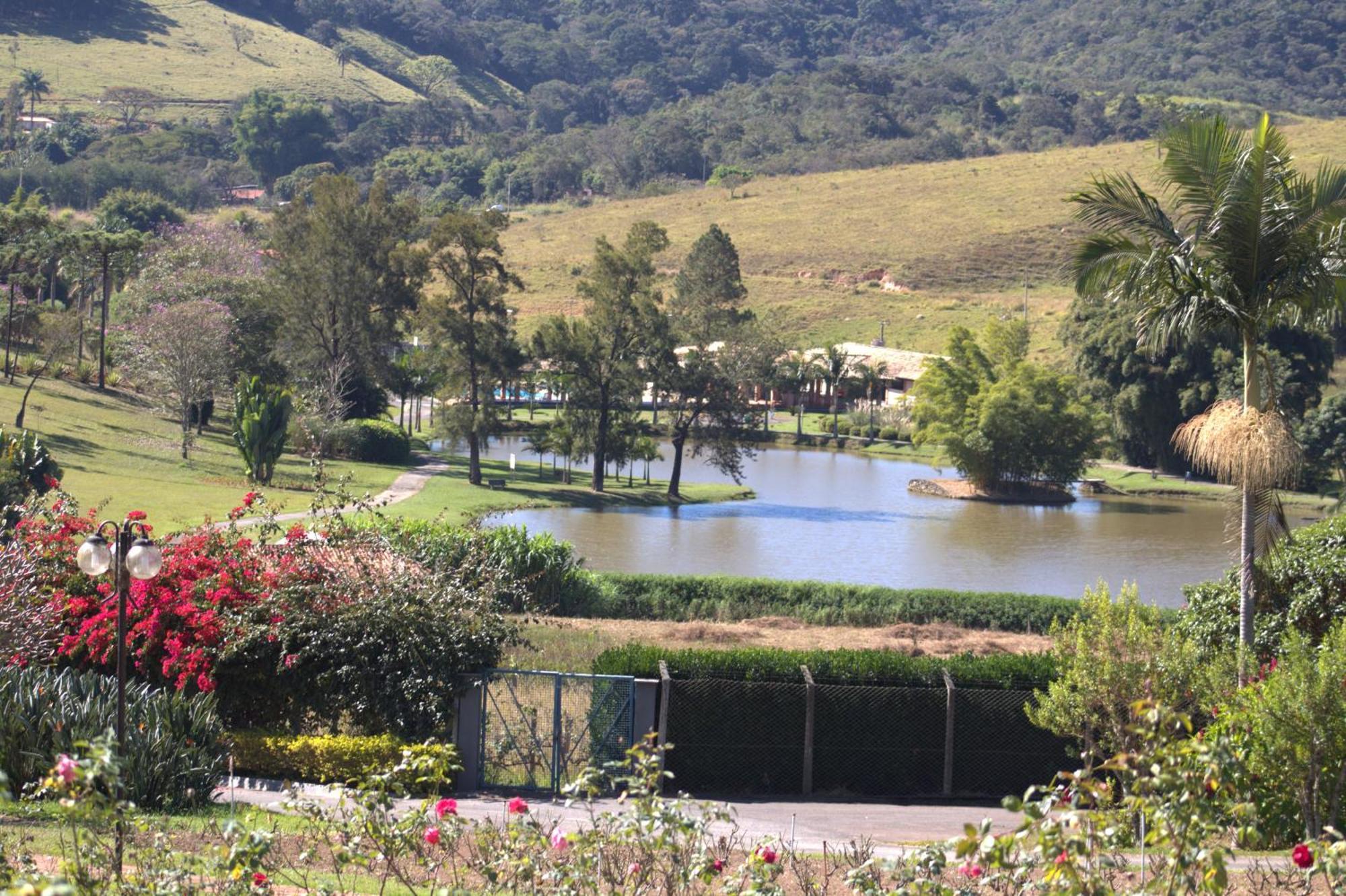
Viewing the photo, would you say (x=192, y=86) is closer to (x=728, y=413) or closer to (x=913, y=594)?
(x=728, y=413)

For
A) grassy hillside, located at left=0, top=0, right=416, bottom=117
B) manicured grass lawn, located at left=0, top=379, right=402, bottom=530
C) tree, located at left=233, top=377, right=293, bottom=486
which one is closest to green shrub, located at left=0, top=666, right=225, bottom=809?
manicured grass lawn, located at left=0, top=379, right=402, bottom=530

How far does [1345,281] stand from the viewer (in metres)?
13.8

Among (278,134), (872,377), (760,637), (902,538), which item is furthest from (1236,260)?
(278,134)

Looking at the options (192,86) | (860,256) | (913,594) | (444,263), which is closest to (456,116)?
(192,86)

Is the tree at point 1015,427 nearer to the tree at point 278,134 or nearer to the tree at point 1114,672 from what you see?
the tree at point 1114,672

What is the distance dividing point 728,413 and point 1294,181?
3715 centimetres

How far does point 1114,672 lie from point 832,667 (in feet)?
11.7

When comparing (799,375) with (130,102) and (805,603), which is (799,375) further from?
(130,102)

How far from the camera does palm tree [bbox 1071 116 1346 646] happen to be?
1371 cm

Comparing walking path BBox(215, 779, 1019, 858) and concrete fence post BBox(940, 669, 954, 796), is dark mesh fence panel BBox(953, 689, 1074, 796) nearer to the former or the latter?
concrete fence post BBox(940, 669, 954, 796)

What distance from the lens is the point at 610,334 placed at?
164 feet

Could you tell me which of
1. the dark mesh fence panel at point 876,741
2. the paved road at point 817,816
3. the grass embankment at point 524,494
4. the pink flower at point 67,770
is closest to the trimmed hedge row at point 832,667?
the dark mesh fence panel at point 876,741

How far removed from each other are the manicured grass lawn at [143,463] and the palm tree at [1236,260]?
72.9 ft

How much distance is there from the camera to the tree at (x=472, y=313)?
48250 mm
